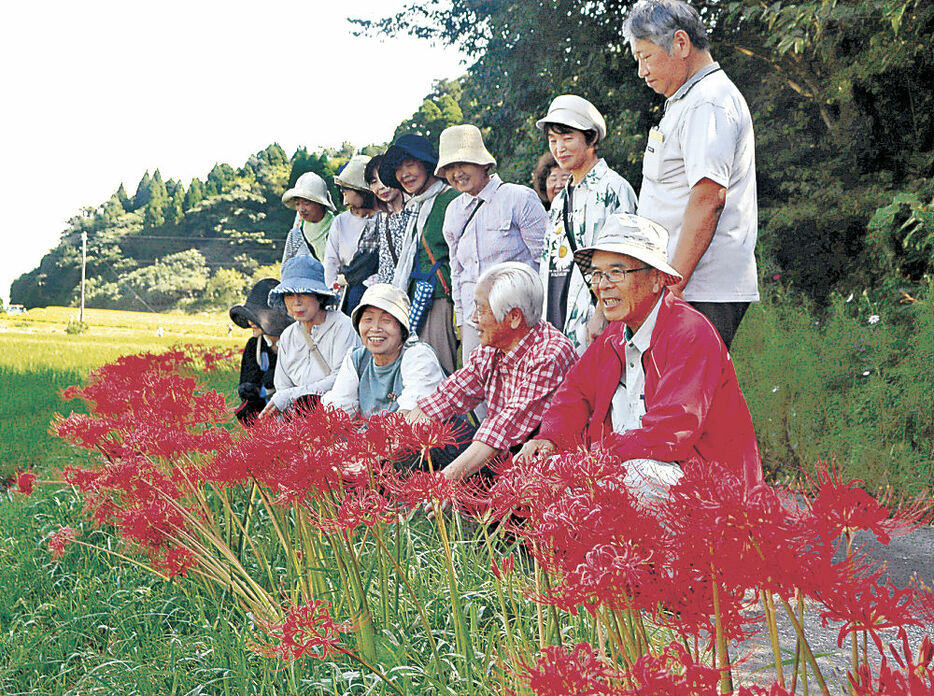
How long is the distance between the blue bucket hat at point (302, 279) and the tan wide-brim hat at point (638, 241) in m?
2.94

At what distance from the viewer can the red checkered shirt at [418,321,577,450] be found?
12.5ft

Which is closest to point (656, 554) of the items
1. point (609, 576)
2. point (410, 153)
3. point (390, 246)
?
point (609, 576)

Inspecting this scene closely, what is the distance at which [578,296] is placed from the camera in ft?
13.8

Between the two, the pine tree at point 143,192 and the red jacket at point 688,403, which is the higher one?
the pine tree at point 143,192

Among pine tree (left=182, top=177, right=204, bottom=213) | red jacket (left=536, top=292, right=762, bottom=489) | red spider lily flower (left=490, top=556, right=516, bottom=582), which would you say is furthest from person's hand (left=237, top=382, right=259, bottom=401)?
pine tree (left=182, top=177, right=204, bottom=213)

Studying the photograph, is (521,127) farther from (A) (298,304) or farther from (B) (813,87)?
(A) (298,304)

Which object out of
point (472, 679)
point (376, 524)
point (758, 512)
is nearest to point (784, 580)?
point (758, 512)

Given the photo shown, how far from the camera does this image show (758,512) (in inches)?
47.3

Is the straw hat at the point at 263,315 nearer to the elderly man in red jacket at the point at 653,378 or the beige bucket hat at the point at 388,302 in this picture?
the beige bucket hat at the point at 388,302

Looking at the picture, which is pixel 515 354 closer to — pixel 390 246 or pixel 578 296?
→ pixel 578 296

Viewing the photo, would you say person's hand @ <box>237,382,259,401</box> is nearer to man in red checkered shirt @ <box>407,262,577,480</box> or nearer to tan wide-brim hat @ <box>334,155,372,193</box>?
tan wide-brim hat @ <box>334,155,372,193</box>

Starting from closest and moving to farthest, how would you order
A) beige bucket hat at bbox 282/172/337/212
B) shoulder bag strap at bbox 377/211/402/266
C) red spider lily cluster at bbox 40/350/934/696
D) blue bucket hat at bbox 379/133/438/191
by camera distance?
1. red spider lily cluster at bbox 40/350/934/696
2. blue bucket hat at bbox 379/133/438/191
3. shoulder bag strap at bbox 377/211/402/266
4. beige bucket hat at bbox 282/172/337/212

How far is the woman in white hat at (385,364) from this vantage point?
446cm

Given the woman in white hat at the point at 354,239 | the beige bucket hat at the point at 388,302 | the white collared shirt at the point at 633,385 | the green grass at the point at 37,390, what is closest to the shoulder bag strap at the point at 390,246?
the woman in white hat at the point at 354,239
